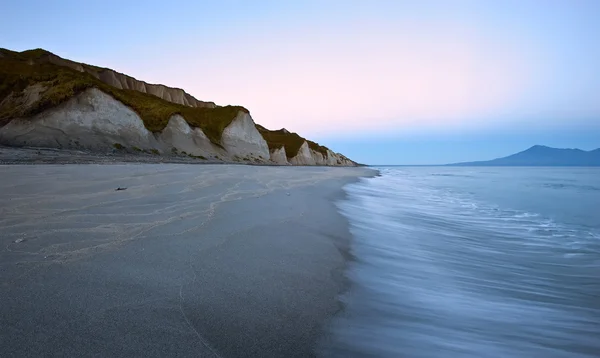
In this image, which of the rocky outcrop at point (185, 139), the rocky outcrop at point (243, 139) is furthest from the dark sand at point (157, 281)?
the rocky outcrop at point (243, 139)

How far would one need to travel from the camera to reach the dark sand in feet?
4.97

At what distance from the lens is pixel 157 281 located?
216 centimetres

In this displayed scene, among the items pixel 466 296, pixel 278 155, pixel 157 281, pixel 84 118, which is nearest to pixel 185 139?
pixel 84 118

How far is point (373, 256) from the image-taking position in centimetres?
377

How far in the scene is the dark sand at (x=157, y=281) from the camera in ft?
4.97

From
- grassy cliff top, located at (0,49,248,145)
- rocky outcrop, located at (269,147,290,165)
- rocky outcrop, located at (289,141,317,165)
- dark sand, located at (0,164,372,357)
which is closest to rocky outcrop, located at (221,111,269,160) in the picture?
grassy cliff top, located at (0,49,248,145)

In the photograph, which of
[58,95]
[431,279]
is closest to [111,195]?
[431,279]

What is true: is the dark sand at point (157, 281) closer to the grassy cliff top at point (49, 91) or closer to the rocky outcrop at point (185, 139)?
the grassy cliff top at point (49, 91)

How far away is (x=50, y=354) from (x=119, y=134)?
26802mm

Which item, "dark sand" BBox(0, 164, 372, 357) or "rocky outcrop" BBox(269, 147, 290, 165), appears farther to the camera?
"rocky outcrop" BBox(269, 147, 290, 165)

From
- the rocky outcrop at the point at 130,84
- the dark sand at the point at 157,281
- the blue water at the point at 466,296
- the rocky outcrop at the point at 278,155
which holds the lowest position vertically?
the blue water at the point at 466,296

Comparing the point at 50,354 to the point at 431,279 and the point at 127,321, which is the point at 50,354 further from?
the point at 431,279

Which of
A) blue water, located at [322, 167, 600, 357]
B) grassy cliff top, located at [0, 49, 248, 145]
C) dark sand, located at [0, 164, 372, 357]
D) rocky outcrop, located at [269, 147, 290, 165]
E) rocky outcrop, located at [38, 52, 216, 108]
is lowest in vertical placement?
blue water, located at [322, 167, 600, 357]

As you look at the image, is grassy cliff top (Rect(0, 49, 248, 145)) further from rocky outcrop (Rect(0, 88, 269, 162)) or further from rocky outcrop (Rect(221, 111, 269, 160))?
rocky outcrop (Rect(221, 111, 269, 160))
